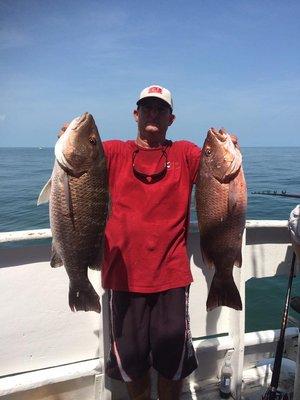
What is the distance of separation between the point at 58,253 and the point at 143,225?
2.17 feet

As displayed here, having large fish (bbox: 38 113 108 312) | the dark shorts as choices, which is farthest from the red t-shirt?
large fish (bbox: 38 113 108 312)

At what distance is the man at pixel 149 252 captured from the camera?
2.96 meters

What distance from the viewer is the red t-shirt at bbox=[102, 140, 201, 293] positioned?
295 centimetres

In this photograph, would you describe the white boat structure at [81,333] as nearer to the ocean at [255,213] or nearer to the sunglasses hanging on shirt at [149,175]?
the sunglasses hanging on shirt at [149,175]

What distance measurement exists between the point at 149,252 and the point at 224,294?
2.32ft

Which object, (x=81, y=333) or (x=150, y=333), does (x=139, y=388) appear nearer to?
(x=150, y=333)

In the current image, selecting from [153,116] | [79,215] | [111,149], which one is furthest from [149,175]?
[79,215]

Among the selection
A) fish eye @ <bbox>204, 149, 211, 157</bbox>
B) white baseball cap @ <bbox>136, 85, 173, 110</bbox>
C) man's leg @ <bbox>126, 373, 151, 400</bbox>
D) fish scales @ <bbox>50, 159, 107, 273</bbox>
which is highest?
white baseball cap @ <bbox>136, 85, 173, 110</bbox>

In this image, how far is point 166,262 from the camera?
299cm

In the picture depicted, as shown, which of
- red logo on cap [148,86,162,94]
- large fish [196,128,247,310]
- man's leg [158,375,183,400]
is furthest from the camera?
man's leg [158,375,183,400]

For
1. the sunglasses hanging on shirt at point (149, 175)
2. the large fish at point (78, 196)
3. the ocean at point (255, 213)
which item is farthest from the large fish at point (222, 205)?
the ocean at point (255, 213)

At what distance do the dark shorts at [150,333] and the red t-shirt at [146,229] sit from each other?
0.43ft

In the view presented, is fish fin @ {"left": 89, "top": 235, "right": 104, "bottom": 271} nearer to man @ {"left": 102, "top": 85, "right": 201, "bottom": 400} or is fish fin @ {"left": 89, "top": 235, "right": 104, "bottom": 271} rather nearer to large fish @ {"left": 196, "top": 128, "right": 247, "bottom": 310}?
man @ {"left": 102, "top": 85, "right": 201, "bottom": 400}

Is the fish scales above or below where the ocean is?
above
